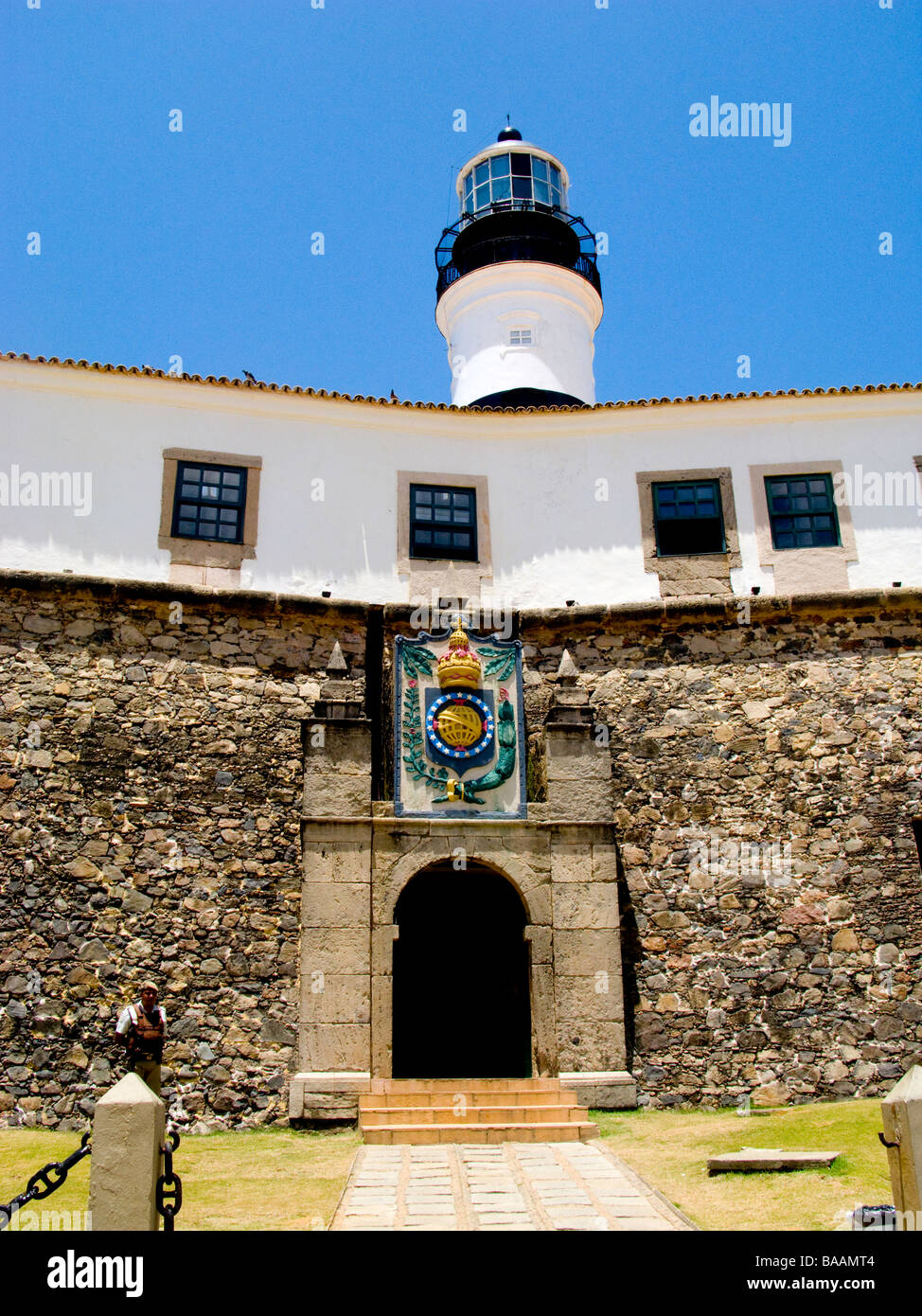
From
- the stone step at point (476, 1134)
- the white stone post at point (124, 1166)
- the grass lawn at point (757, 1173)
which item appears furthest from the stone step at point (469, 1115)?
the white stone post at point (124, 1166)

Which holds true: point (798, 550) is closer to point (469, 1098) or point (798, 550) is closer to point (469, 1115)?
point (469, 1098)

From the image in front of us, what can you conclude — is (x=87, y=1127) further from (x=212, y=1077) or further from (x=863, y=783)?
(x=863, y=783)

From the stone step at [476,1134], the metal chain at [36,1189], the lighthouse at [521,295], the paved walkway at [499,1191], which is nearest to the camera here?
the metal chain at [36,1189]

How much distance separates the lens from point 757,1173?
26.6ft

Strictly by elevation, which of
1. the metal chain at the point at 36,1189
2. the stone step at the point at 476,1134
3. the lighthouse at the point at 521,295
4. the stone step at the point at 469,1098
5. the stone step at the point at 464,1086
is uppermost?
the lighthouse at the point at 521,295

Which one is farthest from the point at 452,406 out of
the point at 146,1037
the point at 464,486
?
the point at 146,1037

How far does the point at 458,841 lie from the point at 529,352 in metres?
14.0

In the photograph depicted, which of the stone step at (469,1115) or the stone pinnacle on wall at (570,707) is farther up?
the stone pinnacle on wall at (570,707)

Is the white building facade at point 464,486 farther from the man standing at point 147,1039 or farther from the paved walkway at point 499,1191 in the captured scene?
the paved walkway at point 499,1191

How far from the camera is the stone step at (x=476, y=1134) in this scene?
9969 mm

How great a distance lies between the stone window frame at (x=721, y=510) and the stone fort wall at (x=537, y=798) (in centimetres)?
82

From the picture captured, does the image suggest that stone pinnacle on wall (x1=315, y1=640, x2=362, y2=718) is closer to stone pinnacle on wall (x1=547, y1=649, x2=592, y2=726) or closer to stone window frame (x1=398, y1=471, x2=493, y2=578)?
stone pinnacle on wall (x1=547, y1=649, x2=592, y2=726)

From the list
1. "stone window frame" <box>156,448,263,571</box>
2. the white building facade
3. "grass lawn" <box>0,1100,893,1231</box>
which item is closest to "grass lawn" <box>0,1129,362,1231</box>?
"grass lawn" <box>0,1100,893,1231</box>

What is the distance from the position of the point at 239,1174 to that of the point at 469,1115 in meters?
2.33
